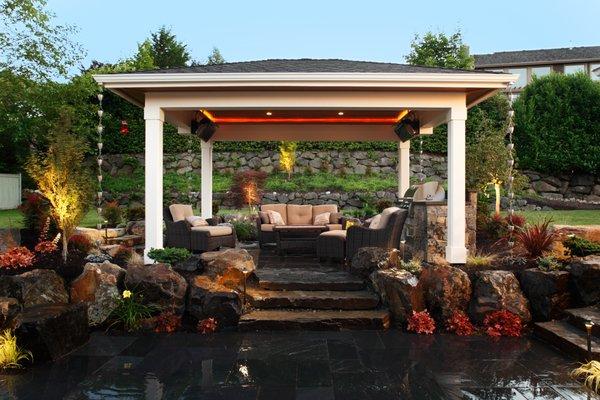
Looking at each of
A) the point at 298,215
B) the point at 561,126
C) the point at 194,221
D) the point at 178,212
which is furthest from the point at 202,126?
the point at 561,126

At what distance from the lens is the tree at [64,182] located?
22.1 ft

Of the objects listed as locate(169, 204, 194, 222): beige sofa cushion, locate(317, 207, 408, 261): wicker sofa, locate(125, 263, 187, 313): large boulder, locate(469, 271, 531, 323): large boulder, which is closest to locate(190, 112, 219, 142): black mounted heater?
locate(169, 204, 194, 222): beige sofa cushion

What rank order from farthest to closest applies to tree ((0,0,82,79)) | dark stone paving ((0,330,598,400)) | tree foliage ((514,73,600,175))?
tree foliage ((514,73,600,175))
tree ((0,0,82,79))
dark stone paving ((0,330,598,400))

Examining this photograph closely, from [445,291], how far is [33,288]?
4800mm

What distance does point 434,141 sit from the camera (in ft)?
61.9

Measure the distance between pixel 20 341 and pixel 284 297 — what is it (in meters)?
2.83

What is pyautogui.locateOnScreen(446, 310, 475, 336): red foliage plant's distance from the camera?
18.2 feet

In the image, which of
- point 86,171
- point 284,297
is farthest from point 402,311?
point 86,171

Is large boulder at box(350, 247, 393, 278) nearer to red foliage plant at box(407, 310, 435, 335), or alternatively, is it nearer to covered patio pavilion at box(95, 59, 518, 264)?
red foliage plant at box(407, 310, 435, 335)

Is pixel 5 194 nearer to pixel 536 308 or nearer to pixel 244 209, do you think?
pixel 244 209

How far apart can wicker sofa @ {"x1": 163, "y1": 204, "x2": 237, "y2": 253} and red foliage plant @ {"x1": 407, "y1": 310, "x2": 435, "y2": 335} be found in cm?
418

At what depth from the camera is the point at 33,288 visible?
5.82 meters

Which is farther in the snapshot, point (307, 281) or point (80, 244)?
point (80, 244)

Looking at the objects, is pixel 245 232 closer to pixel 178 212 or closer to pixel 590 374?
pixel 178 212
